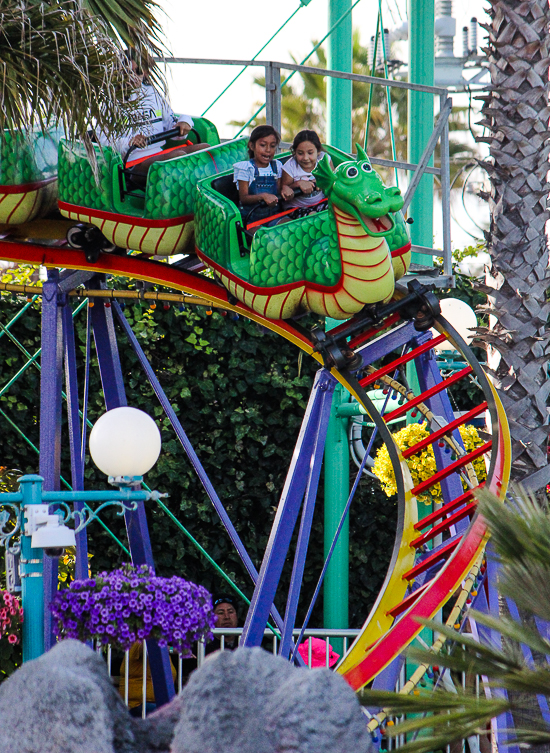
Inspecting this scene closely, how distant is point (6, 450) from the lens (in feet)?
23.8

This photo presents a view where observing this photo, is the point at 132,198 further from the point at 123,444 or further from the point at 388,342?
the point at 123,444

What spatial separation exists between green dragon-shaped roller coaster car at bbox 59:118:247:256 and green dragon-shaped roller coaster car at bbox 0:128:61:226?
0.16m

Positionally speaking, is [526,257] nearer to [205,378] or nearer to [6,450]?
[205,378]

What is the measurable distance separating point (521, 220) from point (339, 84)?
10.9 feet

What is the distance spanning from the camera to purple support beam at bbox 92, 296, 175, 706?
512cm

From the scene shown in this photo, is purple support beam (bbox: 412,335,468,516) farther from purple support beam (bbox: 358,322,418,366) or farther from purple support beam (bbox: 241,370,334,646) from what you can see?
purple support beam (bbox: 241,370,334,646)

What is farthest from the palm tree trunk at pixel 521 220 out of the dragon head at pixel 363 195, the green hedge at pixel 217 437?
the green hedge at pixel 217 437

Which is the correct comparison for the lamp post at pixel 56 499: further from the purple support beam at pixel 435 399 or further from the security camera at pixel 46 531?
the purple support beam at pixel 435 399

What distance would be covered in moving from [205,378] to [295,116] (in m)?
10.7

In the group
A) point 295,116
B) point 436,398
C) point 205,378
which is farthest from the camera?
point 295,116

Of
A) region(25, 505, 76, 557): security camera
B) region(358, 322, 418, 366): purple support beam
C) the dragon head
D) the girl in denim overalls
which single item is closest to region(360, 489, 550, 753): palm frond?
region(25, 505, 76, 557): security camera

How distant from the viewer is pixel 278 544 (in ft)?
16.3

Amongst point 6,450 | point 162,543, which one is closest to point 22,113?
point 6,450

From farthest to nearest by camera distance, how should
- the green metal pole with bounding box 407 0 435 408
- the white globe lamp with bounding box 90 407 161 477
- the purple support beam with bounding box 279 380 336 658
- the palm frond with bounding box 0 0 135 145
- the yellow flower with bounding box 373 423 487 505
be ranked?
1. the green metal pole with bounding box 407 0 435 408
2. the yellow flower with bounding box 373 423 487 505
3. the purple support beam with bounding box 279 380 336 658
4. the palm frond with bounding box 0 0 135 145
5. the white globe lamp with bounding box 90 407 161 477
